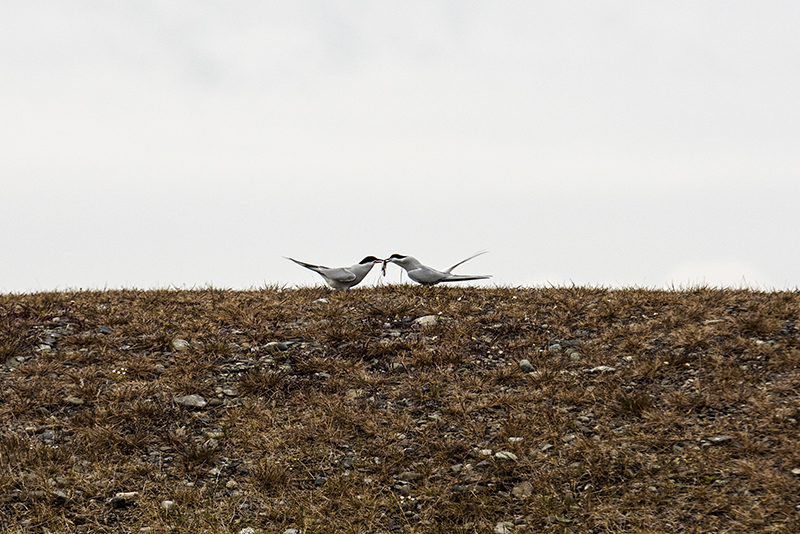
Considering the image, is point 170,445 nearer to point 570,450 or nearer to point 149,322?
point 149,322

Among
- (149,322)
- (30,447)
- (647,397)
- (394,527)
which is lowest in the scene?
(394,527)

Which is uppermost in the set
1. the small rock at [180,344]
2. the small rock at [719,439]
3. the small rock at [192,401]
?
the small rock at [180,344]

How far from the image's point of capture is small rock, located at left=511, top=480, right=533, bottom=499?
8133mm

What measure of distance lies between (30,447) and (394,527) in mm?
4851

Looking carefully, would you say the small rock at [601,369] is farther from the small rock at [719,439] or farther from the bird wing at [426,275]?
the bird wing at [426,275]

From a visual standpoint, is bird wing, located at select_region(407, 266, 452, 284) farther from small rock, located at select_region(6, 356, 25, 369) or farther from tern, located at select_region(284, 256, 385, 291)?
small rock, located at select_region(6, 356, 25, 369)

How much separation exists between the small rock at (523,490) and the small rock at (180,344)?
592 centimetres

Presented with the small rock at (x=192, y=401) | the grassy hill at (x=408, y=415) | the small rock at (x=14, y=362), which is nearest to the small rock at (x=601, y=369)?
the grassy hill at (x=408, y=415)

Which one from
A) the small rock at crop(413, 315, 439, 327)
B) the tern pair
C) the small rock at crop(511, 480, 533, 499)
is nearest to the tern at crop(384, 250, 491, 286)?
the tern pair

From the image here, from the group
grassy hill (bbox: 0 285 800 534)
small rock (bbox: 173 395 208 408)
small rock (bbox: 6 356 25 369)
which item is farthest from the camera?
small rock (bbox: 6 356 25 369)

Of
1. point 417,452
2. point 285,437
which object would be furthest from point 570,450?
point 285,437

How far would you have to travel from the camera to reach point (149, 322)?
1281 cm

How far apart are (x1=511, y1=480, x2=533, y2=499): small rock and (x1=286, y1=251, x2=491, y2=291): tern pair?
256 inches

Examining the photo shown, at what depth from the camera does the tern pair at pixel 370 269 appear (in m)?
14.3
